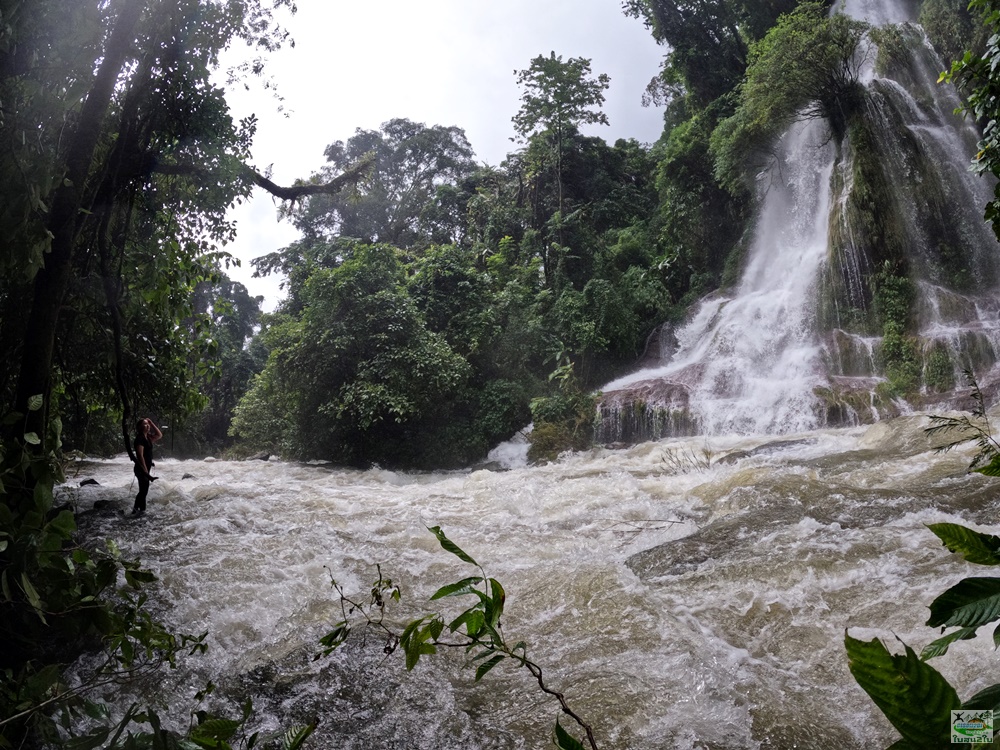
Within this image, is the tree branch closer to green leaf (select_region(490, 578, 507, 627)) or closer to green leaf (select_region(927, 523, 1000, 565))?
green leaf (select_region(490, 578, 507, 627))

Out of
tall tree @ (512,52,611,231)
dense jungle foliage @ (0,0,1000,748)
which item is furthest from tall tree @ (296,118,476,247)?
tall tree @ (512,52,611,231)

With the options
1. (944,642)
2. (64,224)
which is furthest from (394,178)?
(944,642)

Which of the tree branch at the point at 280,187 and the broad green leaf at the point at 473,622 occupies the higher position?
the tree branch at the point at 280,187

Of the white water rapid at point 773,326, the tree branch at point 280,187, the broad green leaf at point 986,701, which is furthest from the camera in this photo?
the white water rapid at point 773,326

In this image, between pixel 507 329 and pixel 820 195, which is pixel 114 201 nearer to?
pixel 507 329

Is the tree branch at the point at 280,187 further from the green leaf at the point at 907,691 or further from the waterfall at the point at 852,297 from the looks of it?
the waterfall at the point at 852,297

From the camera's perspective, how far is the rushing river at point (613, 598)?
107 inches

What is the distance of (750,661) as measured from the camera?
3.00 m

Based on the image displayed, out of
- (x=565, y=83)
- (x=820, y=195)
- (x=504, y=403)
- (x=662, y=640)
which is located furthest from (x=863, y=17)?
(x=662, y=640)

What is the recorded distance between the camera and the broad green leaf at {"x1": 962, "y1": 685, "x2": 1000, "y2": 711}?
72 centimetres

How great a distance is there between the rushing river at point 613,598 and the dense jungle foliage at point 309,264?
22.6 inches

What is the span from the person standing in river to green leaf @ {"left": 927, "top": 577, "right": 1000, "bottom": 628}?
707 cm

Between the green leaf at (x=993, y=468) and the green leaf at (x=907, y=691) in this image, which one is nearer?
the green leaf at (x=907, y=691)

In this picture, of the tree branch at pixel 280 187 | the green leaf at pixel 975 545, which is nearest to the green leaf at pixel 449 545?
the green leaf at pixel 975 545
